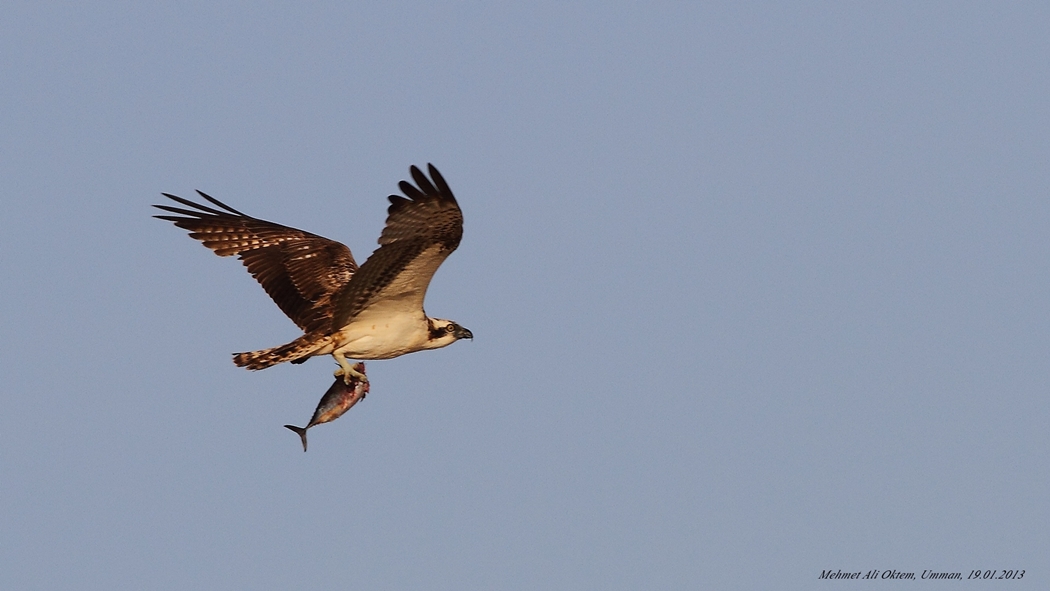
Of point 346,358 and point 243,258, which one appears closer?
point 346,358

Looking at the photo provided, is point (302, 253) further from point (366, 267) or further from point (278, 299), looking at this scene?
point (366, 267)

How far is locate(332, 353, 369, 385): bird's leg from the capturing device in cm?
1425

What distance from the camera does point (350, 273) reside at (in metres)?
16.2

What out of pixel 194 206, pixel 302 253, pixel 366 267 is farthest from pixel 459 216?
pixel 194 206

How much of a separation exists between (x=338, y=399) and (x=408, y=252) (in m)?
2.43

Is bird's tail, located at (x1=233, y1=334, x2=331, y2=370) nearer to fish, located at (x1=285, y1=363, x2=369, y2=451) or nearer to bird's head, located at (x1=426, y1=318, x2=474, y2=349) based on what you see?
fish, located at (x1=285, y1=363, x2=369, y2=451)

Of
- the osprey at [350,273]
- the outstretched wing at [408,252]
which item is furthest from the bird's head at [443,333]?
the outstretched wing at [408,252]

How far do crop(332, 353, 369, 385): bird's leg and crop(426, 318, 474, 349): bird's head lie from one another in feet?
2.89

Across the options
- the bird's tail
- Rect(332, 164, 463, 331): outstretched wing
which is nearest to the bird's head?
Rect(332, 164, 463, 331): outstretched wing

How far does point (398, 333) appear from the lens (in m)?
14.2

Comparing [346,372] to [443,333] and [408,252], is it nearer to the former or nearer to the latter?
[443,333]

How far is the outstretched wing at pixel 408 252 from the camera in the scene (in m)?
11.7

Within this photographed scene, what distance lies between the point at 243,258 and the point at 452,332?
321 centimetres

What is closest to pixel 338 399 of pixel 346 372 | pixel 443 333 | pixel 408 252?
pixel 346 372
